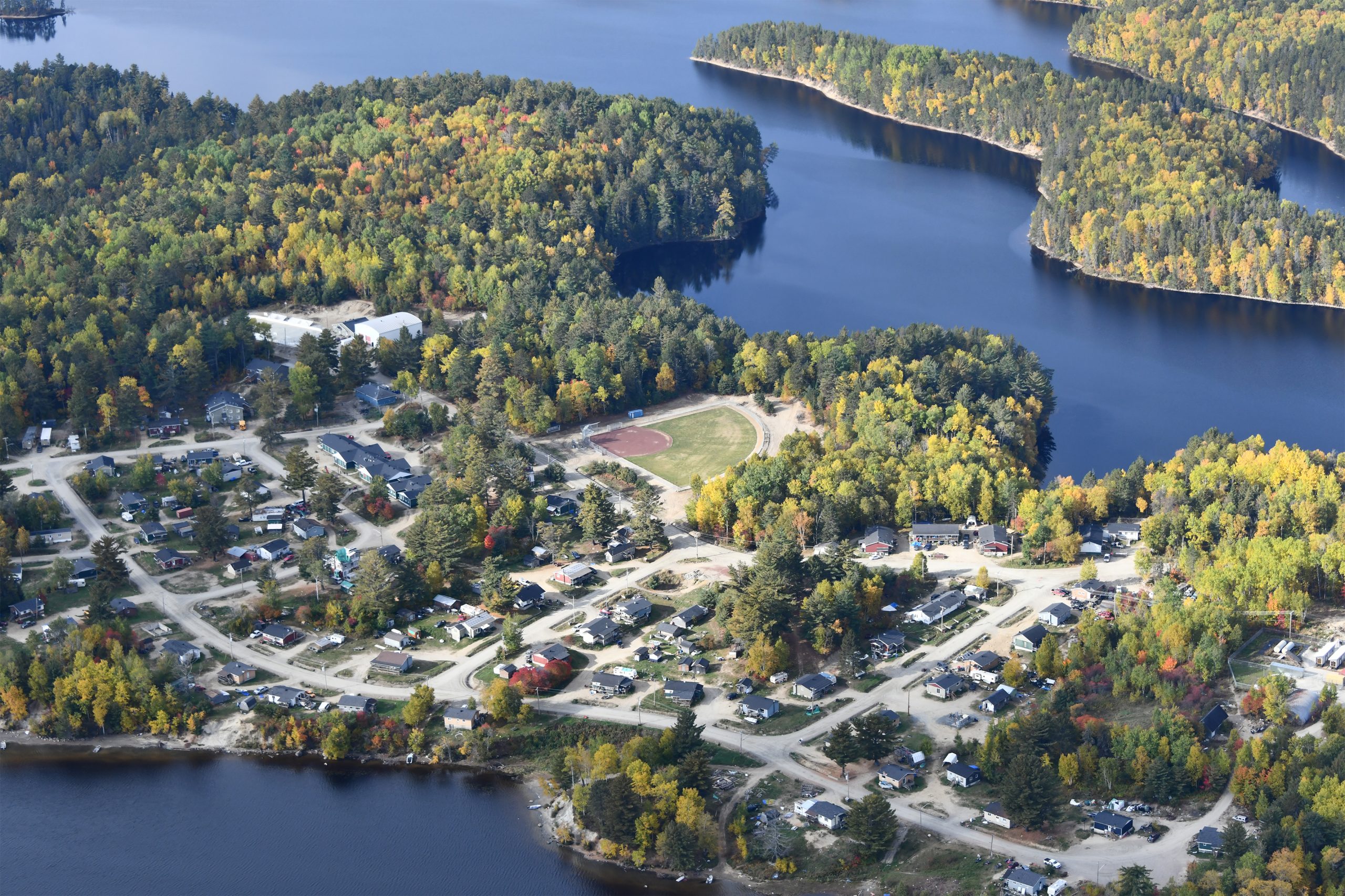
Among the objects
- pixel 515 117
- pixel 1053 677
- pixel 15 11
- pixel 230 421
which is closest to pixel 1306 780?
pixel 1053 677

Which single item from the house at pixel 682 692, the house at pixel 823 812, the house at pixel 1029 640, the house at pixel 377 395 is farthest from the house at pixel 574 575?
the house at pixel 377 395

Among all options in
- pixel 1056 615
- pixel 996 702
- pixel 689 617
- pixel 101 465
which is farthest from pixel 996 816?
pixel 101 465

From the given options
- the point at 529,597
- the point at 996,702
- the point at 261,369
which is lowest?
the point at 996,702

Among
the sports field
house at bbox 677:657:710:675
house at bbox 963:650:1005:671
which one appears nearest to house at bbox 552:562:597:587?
house at bbox 677:657:710:675

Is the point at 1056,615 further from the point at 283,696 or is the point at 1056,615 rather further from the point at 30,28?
the point at 30,28

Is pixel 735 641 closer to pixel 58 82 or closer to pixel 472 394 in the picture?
pixel 472 394

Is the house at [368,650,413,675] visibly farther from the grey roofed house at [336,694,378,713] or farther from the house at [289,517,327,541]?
the house at [289,517,327,541]
